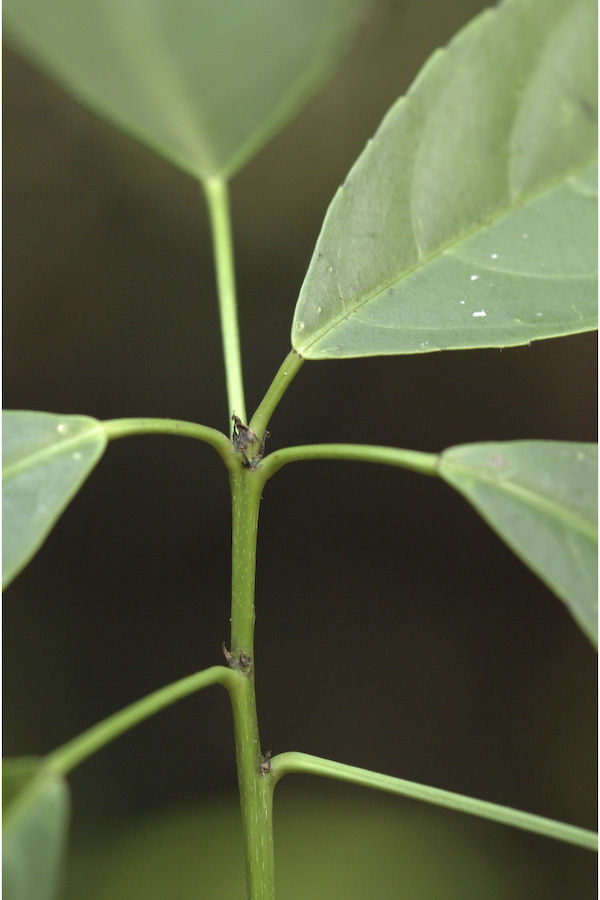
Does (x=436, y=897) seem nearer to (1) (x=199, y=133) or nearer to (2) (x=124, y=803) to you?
(2) (x=124, y=803)

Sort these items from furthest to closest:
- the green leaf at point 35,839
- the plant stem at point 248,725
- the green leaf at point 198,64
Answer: the green leaf at point 198,64 → the plant stem at point 248,725 → the green leaf at point 35,839

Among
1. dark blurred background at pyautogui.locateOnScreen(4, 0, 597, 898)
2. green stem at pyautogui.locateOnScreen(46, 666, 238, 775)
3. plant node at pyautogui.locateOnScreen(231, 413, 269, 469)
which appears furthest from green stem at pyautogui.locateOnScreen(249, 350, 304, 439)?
dark blurred background at pyautogui.locateOnScreen(4, 0, 597, 898)

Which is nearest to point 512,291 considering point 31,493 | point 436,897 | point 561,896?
point 31,493

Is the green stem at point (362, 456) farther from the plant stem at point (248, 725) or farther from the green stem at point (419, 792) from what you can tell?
the green stem at point (419, 792)

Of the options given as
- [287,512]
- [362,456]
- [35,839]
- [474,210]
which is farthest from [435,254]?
[287,512]

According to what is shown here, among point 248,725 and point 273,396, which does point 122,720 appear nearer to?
point 248,725

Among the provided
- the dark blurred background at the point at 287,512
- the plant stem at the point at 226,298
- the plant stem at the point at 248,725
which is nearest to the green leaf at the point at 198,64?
the plant stem at the point at 226,298
